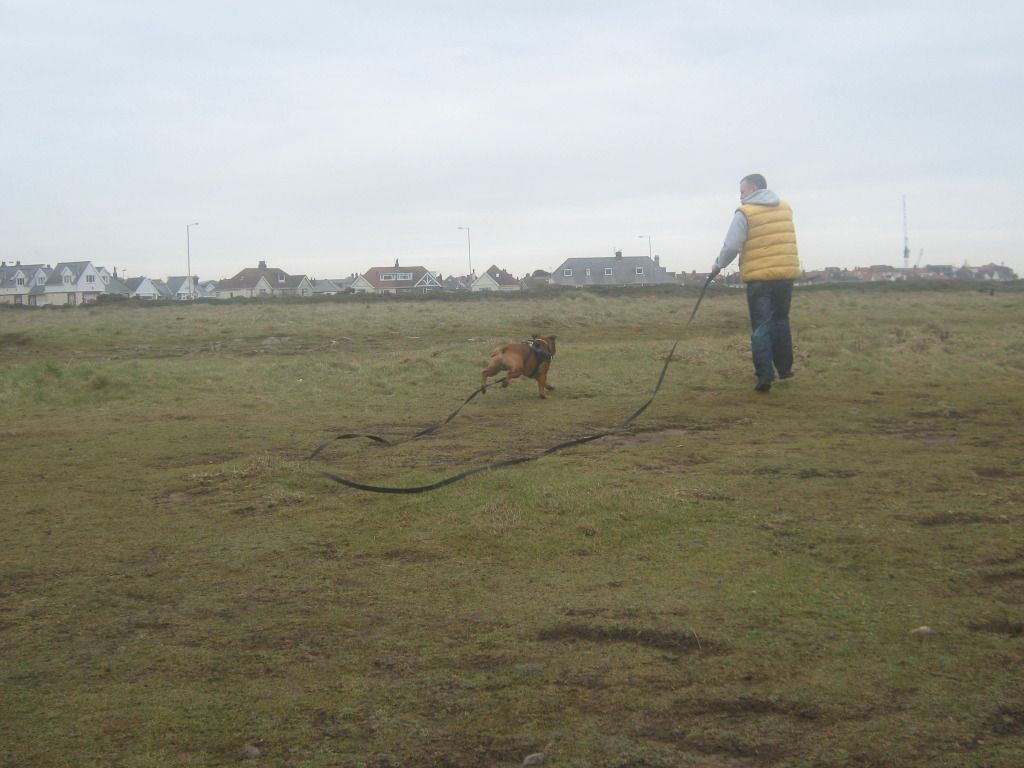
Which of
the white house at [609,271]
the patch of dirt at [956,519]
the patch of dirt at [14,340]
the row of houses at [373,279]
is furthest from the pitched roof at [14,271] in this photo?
the patch of dirt at [956,519]

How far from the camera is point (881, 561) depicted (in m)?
4.04

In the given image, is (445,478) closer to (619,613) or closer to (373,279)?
(619,613)

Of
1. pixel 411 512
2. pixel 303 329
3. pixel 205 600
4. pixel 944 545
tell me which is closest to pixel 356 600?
pixel 205 600

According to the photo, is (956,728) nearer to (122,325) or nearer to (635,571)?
(635,571)

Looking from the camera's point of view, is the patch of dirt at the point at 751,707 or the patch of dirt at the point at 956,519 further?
the patch of dirt at the point at 956,519

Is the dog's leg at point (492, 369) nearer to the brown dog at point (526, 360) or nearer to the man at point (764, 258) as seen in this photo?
the brown dog at point (526, 360)

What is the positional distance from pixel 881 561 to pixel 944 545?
389 millimetres

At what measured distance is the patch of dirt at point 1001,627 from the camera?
Answer: 3221mm

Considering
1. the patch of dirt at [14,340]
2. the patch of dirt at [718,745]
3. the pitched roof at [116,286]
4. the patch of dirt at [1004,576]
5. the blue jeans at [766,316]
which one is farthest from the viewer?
the pitched roof at [116,286]

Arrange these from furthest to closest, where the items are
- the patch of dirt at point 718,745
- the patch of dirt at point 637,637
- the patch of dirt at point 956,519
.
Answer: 1. the patch of dirt at point 956,519
2. the patch of dirt at point 637,637
3. the patch of dirt at point 718,745

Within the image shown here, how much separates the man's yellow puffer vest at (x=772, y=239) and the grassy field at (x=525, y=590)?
1.55m

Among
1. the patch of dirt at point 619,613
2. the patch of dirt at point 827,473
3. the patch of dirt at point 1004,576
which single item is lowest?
the patch of dirt at point 619,613

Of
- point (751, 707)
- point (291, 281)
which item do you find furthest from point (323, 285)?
point (751, 707)

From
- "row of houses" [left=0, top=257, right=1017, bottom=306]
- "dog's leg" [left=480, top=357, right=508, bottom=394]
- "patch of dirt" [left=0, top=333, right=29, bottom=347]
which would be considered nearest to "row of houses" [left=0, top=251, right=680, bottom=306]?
"row of houses" [left=0, top=257, right=1017, bottom=306]
